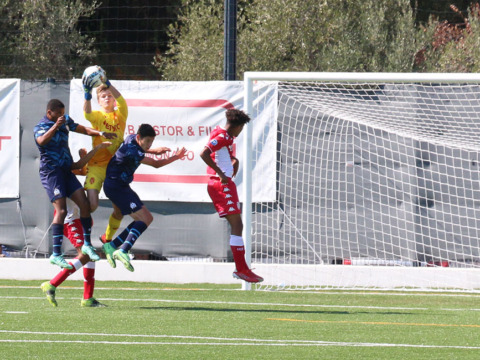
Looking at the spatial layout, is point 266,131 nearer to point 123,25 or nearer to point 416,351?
point 416,351

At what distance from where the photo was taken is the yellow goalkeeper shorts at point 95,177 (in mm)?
10406

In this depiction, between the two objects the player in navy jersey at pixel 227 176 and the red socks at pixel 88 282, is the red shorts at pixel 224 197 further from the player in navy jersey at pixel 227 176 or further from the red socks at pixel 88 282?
the red socks at pixel 88 282

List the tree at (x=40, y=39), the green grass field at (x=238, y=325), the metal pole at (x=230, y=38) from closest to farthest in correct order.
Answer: the green grass field at (x=238, y=325) → the metal pole at (x=230, y=38) → the tree at (x=40, y=39)

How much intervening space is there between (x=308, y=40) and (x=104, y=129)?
13448 mm

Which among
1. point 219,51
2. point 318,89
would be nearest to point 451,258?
point 318,89

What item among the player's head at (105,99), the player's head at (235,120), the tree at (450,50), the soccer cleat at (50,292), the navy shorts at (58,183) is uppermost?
the tree at (450,50)

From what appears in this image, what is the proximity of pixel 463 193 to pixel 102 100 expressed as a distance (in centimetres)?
505

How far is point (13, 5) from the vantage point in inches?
955

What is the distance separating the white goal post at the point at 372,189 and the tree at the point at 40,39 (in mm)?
11726

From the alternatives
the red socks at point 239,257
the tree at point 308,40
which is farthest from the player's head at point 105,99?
the tree at point 308,40

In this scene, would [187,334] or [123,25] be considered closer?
[187,334]

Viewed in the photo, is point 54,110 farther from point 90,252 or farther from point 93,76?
point 90,252

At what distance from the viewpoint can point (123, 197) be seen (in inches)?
388

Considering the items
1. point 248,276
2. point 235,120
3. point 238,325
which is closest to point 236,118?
point 235,120
